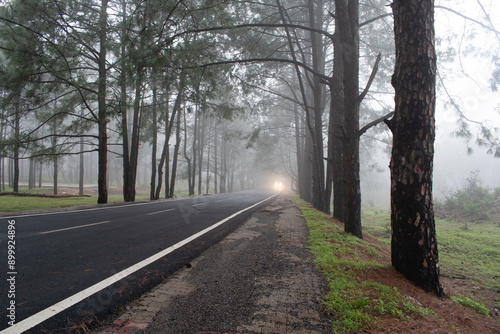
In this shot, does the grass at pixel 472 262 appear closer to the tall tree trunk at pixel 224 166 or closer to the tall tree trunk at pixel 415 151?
the tall tree trunk at pixel 415 151

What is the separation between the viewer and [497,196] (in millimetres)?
17297

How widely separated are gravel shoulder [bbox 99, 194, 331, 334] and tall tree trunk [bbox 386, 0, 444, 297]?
144cm

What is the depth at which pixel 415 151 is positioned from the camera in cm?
381

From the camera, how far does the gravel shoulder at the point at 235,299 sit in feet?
7.59

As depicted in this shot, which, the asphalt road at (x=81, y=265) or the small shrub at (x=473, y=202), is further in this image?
the small shrub at (x=473, y=202)

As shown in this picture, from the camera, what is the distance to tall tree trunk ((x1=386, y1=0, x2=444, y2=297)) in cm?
375

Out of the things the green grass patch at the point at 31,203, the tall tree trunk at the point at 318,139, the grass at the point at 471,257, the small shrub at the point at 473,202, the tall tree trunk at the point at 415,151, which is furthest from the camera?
the small shrub at the point at 473,202

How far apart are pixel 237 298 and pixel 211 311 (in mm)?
391

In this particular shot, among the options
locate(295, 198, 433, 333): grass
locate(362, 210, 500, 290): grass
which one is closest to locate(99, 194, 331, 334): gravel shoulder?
locate(295, 198, 433, 333): grass

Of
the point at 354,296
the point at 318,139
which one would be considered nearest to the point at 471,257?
the point at 354,296

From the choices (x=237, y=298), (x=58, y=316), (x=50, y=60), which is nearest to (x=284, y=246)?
(x=237, y=298)

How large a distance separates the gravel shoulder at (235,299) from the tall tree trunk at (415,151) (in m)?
1.44

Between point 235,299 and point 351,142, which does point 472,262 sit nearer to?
point 351,142

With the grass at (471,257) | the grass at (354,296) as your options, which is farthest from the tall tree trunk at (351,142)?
the grass at (471,257)
